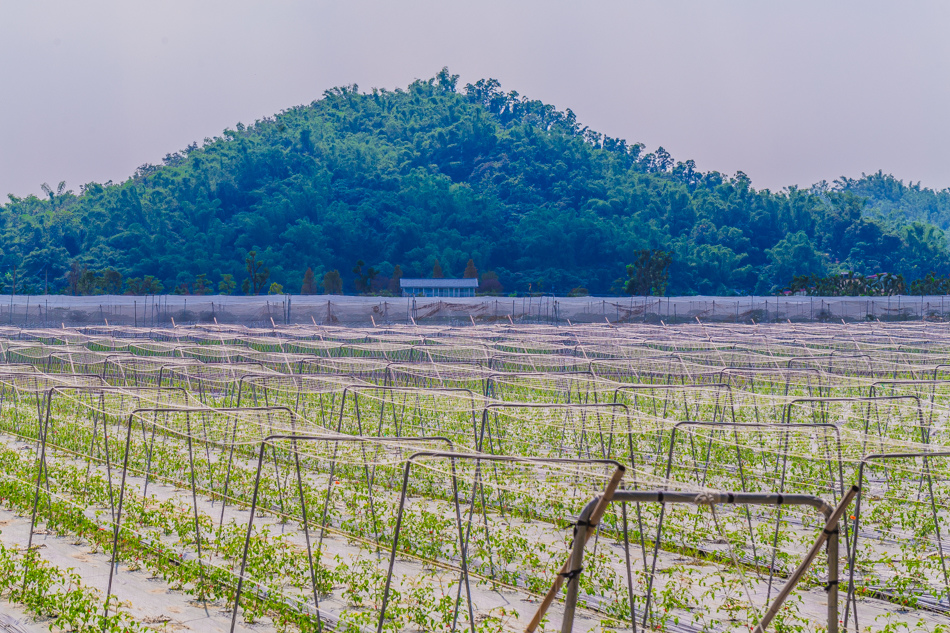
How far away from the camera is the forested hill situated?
249ft

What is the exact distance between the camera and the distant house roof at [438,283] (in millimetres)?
66613


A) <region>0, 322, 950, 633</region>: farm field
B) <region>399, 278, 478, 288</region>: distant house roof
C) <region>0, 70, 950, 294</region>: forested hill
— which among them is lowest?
<region>0, 322, 950, 633</region>: farm field

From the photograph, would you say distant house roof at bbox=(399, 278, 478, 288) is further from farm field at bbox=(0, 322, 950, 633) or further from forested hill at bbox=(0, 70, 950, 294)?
farm field at bbox=(0, 322, 950, 633)

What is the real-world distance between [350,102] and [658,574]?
426 feet

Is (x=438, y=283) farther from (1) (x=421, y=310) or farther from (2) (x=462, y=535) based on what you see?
(2) (x=462, y=535)

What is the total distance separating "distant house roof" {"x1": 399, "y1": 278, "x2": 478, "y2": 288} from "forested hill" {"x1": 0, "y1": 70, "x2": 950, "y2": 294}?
8.20 metres

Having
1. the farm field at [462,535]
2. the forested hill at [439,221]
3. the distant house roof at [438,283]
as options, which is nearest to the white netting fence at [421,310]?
the distant house roof at [438,283]

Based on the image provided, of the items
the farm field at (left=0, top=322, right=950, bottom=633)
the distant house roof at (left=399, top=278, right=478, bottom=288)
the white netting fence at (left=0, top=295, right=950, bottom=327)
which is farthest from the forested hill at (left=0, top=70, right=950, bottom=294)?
the farm field at (left=0, top=322, right=950, bottom=633)

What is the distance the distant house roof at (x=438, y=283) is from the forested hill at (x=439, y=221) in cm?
820

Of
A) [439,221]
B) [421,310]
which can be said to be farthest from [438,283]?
[421,310]

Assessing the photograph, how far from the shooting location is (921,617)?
20.1 feet

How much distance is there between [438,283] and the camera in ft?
220

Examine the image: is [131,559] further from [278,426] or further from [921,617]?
[921,617]

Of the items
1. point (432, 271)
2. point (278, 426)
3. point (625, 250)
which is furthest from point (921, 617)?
point (625, 250)
